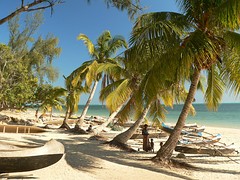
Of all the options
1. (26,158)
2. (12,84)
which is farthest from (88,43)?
(26,158)

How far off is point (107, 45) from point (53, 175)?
12779 millimetres

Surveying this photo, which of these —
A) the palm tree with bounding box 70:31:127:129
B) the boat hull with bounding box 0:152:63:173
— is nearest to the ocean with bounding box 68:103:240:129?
the palm tree with bounding box 70:31:127:129

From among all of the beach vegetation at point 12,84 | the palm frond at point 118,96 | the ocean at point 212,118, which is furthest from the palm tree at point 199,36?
the ocean at point 212,118

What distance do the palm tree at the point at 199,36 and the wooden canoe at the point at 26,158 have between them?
3627 mm

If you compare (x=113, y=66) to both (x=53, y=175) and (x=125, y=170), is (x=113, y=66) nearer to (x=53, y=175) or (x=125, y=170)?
(x=125, y=170)

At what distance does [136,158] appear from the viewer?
809 centimetres

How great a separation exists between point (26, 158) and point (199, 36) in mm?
5084

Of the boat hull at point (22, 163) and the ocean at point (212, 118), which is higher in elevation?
the boat hull at point (22, 163)

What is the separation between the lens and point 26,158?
4086 millimetres

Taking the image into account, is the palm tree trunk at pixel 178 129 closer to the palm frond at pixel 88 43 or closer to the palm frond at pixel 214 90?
the palm frond at pixel 214 90

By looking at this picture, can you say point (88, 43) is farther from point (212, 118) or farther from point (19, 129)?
point (212, 118)

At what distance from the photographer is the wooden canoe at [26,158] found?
3.99m

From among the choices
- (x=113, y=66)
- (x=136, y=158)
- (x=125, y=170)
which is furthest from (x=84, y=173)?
(x=113, y=66)

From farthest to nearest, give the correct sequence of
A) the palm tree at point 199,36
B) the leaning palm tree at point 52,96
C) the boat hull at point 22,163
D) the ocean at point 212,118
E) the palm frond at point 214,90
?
the ocean at point 212,118, the leaning palm tree at point 52,96, the palm frond at point 214,90, the palm tree at point 199,36, the boat hull at point 22,163
